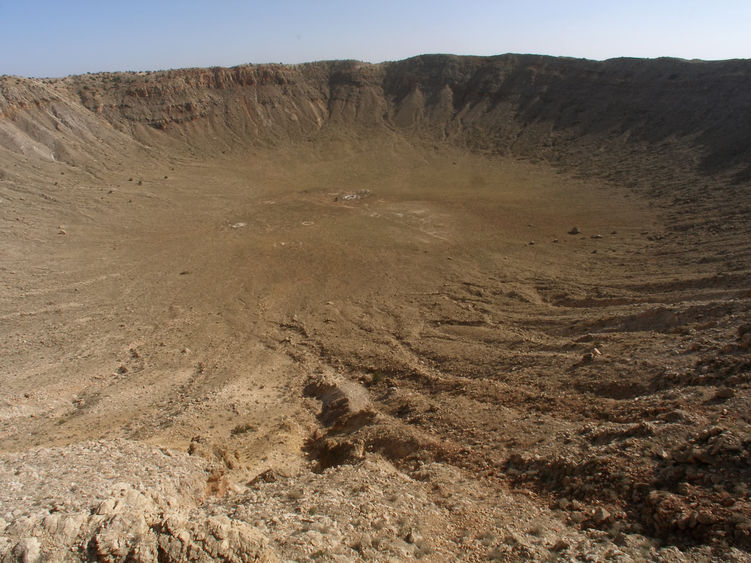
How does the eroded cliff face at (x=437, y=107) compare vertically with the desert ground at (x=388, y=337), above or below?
above

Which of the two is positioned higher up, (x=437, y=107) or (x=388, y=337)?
(x=437, y=107)

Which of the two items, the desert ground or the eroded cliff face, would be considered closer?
the desert ground

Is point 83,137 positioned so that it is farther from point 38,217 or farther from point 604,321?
point 604,321

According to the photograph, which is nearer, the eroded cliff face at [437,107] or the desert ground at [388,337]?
the desert ground at [388,337]

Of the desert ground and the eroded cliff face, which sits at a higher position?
the eroded cliff face

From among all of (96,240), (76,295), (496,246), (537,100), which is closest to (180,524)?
(76,295)
